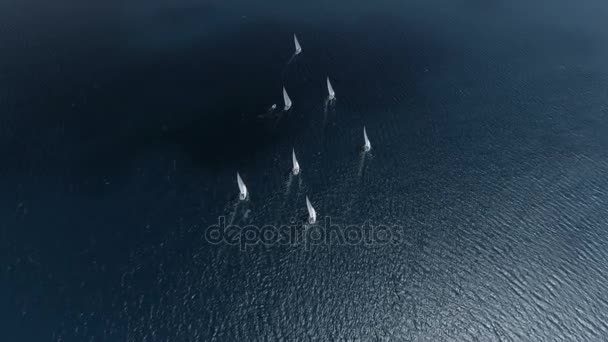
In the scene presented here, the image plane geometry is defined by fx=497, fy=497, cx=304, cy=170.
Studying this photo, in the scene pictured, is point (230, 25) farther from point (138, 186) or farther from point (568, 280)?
point (568, 280)

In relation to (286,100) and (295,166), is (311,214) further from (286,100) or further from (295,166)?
(286,100)

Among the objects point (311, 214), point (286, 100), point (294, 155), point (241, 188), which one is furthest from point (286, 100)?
point (311, 214)

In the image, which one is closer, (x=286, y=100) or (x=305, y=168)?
(x=305, y=168)

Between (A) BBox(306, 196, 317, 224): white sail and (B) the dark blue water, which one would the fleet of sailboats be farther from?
(B) the dark blue water

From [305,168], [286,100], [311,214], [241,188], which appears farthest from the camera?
→ [286,100]

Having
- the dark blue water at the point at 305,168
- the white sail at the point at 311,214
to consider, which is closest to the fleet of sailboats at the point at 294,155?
the white sail at the point at 311,214

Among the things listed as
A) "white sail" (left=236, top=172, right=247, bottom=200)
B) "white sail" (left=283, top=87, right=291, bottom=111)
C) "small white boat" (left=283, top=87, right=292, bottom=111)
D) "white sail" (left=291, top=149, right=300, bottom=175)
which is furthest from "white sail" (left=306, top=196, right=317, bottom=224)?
"white sail" (left=283, top=87, right=291, bottom=111)

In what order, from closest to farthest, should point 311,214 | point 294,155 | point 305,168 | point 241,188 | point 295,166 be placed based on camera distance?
point 311,214 < point 241,188 < point 295,166 < point 294,155 < point 305,168

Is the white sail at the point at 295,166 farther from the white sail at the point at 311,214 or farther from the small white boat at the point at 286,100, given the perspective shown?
the small white boat at the point at 286,100

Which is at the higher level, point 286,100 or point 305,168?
point 286,100
